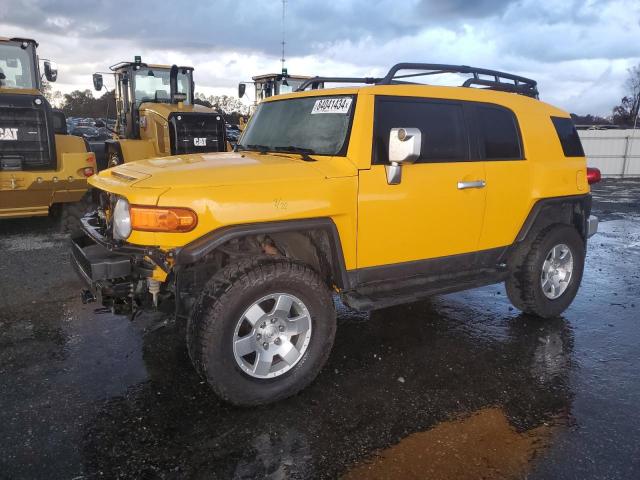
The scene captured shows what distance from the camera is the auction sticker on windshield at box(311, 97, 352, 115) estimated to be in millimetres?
3803

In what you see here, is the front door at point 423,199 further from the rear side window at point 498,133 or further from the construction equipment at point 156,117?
the construction equipment at point 156,117

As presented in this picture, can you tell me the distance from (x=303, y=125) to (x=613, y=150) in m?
18.6

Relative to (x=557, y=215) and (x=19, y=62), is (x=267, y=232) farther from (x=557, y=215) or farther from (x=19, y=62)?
(x=19, y=62)

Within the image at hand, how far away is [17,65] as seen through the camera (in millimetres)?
8477

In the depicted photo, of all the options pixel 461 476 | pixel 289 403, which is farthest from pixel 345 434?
pixel 461 476

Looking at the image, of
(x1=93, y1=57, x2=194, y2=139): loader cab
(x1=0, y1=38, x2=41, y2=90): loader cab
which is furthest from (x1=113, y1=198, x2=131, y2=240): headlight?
(x1=93, y1=57, x2=194, y2=139): loader cab

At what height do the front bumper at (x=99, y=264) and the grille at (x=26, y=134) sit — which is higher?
the grille at (x=26, y=134)

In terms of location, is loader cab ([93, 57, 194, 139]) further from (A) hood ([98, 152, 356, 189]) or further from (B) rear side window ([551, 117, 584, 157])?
(B) rear side window ([551, 117, 584, 157])

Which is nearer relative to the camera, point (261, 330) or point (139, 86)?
point (261, 330)

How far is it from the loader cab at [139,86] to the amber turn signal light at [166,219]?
8.43m

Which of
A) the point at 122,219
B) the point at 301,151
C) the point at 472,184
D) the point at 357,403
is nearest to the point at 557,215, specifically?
the point at 472,184

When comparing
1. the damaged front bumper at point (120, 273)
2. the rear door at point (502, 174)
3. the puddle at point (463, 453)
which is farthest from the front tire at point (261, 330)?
the rear door at point (502, 174)

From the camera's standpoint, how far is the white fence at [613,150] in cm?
1867

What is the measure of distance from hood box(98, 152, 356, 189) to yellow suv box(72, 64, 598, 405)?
0.01m
